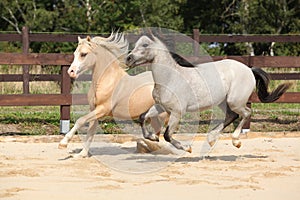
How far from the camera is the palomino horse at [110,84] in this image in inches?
290

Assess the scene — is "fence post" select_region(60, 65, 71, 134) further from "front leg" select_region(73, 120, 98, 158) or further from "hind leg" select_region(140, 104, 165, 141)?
"hind leg" select_region(140, 104, 165, 141)

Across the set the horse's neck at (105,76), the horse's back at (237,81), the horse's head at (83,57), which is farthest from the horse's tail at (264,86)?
the horse's head at (83,57)

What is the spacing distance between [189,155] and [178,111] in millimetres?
1110

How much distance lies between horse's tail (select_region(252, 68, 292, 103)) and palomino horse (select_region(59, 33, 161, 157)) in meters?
1.39

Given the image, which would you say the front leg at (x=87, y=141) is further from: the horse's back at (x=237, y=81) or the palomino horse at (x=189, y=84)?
the horse's back at (x=237, y=81)

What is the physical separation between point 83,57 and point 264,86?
94.3 inches

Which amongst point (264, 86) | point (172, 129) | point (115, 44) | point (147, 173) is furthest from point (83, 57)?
point (264, 86)

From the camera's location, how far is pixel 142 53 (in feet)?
23.0

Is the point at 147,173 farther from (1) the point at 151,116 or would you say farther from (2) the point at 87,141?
(2) the point at 87,141

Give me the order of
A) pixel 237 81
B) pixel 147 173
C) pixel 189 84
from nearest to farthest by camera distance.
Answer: pixel 147 173, pixel 189 84, pixel 237 81

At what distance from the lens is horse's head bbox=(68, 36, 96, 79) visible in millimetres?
7219

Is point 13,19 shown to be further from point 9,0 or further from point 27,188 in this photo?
point 27,188

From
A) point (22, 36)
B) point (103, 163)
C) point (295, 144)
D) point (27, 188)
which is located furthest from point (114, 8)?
point (27, 188)

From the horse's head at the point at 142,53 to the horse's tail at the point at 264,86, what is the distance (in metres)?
1.61
